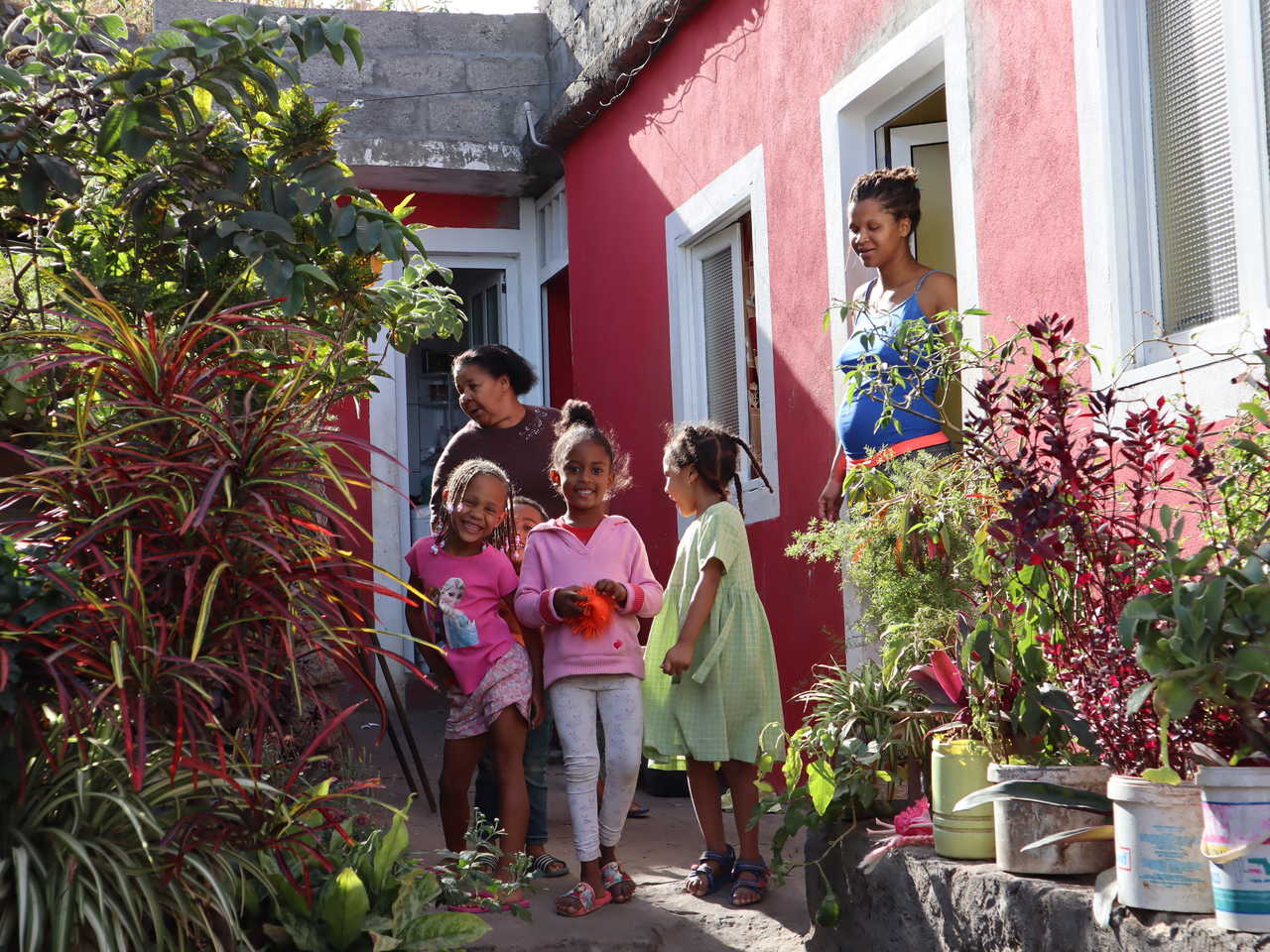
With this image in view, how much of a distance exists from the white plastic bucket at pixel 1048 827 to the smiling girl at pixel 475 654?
1938 millimetres

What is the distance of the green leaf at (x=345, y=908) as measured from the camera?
2.92m

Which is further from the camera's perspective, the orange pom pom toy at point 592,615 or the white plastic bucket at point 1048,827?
the orange pom pom toy at point 592,615

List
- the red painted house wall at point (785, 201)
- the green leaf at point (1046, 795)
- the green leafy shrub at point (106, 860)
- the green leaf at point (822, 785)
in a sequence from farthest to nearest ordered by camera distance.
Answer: the red painted house wall at point (785, 201), the green leaf at point (822, 785), the green leaf at point (1046, 795), the green leafy shrub at point (106, 860)

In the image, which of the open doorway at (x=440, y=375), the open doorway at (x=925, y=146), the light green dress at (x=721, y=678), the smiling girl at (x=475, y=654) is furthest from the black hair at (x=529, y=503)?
the open doorway at (x=440, y=375)

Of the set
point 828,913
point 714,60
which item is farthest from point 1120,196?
point 714,60

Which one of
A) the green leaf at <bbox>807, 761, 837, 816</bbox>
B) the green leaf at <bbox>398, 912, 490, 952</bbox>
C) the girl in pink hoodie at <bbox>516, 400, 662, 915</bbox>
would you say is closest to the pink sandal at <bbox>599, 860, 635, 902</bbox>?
the girl in pink hoodie at <bbox>516, 400, 662, 915</bbox>

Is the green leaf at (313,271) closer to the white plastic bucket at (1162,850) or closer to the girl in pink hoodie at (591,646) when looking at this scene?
the girl in pink hoodie at (591,646)

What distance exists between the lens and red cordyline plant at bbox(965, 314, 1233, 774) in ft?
8.96

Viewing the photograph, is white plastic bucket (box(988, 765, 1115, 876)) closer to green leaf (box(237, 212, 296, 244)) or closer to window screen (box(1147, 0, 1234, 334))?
window screen (box(1147, 0, 1234, 334))

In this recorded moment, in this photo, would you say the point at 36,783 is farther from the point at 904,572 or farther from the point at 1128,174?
the point at 1128,174

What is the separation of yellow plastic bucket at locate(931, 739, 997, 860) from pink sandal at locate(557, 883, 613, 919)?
52.7 inches

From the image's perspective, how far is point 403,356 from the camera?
31.6ft

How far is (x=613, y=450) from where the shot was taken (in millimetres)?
5008

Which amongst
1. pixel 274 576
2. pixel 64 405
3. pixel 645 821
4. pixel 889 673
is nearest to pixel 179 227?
pixel 64 405
